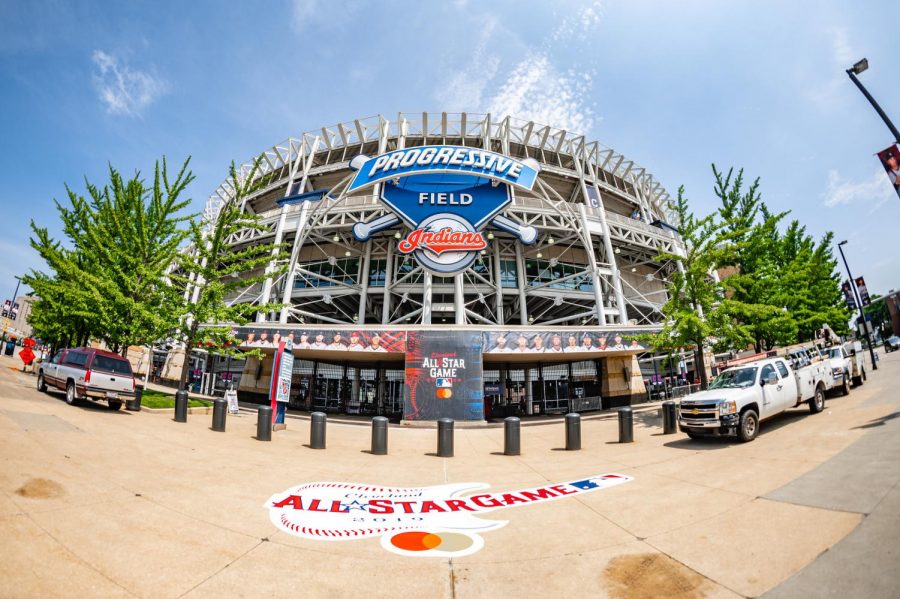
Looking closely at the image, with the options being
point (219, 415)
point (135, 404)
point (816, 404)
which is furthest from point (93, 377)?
point (816, 404)

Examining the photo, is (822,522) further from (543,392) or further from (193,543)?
(543,392)

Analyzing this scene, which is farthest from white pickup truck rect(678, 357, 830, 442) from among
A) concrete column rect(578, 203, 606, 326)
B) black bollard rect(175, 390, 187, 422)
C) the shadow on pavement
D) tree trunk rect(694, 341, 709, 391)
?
black bollard rect(175, 390, 187, 422)

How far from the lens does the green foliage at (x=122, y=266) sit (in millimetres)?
16625

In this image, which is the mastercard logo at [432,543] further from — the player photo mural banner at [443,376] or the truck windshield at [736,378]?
the player photo mural banner at [443,376]

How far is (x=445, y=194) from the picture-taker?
26219 millimetres

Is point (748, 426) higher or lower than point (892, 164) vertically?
lower

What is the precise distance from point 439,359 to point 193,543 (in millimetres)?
15885

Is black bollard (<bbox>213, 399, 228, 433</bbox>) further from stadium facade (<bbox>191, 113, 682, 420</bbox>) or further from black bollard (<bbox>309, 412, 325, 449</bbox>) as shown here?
stadium facade (<bbox>191, 113, 682, 420</bbox>)

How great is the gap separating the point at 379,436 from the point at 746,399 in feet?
34.5

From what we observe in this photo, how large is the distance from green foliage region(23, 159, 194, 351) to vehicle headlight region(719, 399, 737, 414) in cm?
2012

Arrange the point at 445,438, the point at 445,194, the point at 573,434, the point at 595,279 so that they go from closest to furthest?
1. the point at 445,438
2. the point at 573,434
3. the point at 445,194
4. the point at 595,279

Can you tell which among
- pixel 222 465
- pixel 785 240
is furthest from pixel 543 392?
pixel 222 465

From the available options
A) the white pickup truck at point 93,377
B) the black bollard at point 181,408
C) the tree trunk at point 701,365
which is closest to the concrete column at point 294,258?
the white pickup truck at point 93,377

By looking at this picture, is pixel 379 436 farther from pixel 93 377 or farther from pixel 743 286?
pixel 743 286
